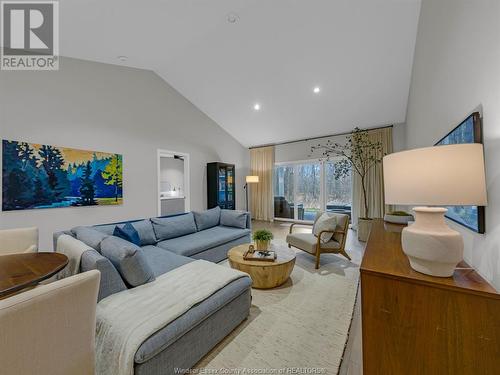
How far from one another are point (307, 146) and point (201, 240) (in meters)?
4.46

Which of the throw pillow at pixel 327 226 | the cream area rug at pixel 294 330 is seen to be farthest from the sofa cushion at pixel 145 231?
the throw pillow at pixel 327 226

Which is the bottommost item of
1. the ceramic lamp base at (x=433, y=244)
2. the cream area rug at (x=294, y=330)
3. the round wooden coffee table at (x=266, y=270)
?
the cream area rug at (x=294, y=330)

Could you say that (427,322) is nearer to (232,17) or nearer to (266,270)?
(266,270)

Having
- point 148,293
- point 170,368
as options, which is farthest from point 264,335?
point 148,293

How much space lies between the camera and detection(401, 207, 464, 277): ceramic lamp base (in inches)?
35.6

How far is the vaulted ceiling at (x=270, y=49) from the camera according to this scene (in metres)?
2.75

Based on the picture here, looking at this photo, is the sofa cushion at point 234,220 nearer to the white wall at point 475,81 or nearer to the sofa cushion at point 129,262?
the sofa cushion at point 129,262

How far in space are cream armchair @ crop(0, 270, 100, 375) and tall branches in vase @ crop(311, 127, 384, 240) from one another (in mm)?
5011

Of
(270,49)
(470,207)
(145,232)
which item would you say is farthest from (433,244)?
(270,49)

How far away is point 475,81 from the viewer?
3.74 ft

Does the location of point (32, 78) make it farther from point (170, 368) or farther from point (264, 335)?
point (264, 335)

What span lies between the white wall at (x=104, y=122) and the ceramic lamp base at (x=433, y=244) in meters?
4.45

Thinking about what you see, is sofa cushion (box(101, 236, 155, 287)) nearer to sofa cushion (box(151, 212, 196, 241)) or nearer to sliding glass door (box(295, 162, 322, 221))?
sofa cushion (box(151, 212, 196, 241))

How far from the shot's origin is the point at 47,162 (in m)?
3.22
